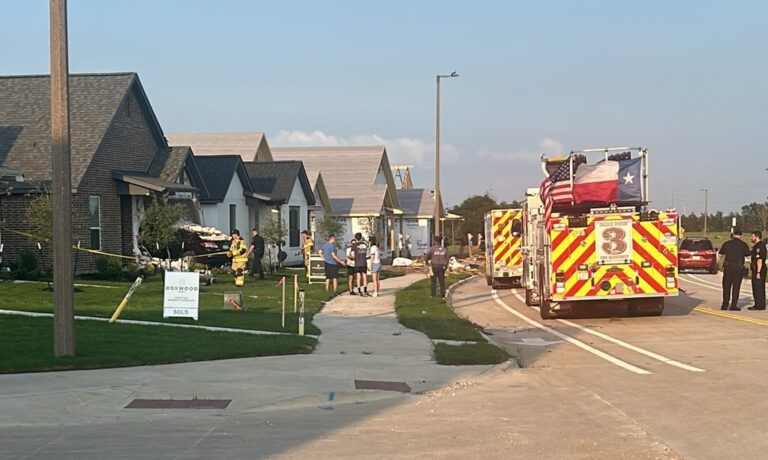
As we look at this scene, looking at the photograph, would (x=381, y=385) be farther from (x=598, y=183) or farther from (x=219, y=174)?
(x=219, y=174)

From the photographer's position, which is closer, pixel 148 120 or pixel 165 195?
pixel 165 195

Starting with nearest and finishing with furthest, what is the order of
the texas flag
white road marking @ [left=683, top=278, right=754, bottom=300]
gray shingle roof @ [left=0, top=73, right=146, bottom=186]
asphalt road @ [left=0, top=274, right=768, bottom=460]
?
asphalt road @ [left=0, top=274, right=768, bottom=460] < the texas flag < white road marking @ [left=683, top=278, right=754, bottom=300] < gray shingle roof @ [left=0, top=73, right=146, bottom=186]

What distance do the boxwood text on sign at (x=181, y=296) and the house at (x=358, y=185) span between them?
116 ft

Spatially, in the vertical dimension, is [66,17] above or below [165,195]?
above

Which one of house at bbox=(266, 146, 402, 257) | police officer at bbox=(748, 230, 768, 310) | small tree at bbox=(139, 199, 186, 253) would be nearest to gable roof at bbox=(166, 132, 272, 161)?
house at bbox=(266, 146, 402, 257)

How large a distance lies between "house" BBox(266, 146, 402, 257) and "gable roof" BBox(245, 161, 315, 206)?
6.22 metres

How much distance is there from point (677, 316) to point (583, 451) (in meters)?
13.6

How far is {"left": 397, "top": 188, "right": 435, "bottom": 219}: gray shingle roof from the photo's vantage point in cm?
7056

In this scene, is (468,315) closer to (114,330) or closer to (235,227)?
(114,330)

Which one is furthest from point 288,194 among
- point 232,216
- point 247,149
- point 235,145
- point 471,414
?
point 471,414

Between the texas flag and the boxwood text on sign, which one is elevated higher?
the texas flag

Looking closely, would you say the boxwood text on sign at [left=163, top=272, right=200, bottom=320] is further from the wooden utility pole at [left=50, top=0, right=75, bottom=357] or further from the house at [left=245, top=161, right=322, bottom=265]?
the house at [left=245, top=161, right=322, bottom=265]

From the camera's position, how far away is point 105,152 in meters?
30.4

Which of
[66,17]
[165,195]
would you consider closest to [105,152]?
[165,195]
